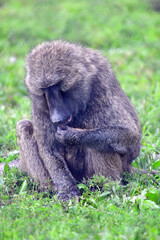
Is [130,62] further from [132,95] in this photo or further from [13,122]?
[13,122]

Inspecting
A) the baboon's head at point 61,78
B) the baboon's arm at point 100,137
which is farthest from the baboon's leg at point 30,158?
the baboon's head at point 61,78

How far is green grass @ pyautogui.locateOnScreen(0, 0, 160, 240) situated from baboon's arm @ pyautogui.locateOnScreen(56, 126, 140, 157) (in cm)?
35

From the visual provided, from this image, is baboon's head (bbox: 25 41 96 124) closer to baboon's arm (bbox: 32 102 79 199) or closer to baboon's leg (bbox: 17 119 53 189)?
baboon's arm (bbox: 32 102 79 199)

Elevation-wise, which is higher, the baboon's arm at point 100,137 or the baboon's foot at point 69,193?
the baboon's arm at point 100,137

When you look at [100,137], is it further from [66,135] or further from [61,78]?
[61,78]

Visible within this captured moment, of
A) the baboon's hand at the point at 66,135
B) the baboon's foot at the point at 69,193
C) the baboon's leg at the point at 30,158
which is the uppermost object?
the baboon's hand at the point at 66,135

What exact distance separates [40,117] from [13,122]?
1.70 metres

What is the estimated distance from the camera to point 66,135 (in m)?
3.74

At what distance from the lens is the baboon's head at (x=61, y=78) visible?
352 cm

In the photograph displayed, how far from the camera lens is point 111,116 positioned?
3873 mm

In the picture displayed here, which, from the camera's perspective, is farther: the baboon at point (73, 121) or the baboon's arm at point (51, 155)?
the baboon's arm at point (51, 155)

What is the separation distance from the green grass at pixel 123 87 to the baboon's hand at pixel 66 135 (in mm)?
440

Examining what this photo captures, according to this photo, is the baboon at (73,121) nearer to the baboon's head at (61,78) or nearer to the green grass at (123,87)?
the baboon's head at (61,78)

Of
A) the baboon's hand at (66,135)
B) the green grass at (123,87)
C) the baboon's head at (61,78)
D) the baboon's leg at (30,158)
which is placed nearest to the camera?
the green grass at (123,87)
